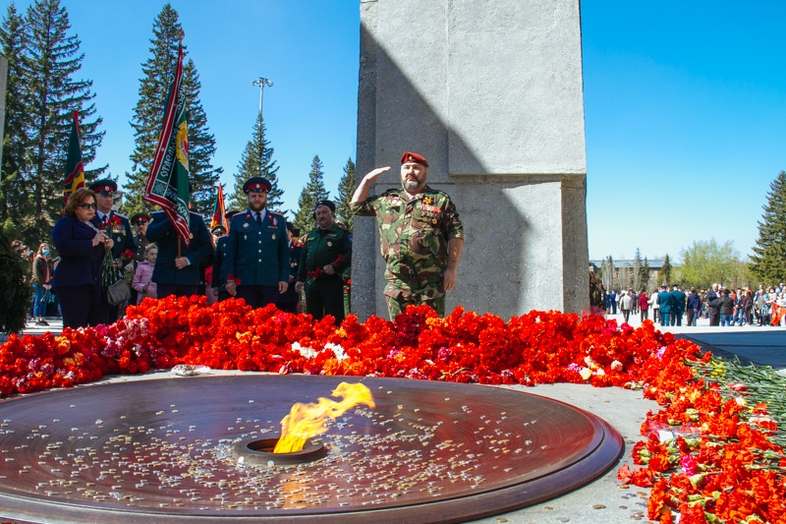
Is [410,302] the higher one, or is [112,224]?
[112,224]

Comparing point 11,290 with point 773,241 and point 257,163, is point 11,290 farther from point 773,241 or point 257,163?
point 773,241

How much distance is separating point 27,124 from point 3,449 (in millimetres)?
37511

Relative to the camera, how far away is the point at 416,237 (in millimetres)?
4469

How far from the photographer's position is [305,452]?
1896 mm

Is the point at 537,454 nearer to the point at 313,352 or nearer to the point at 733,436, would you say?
the point at 733,436

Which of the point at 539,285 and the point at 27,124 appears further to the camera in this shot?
the point at 27,124

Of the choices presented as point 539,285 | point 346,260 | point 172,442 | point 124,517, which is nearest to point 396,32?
point 346,260

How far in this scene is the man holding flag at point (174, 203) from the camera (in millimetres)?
6066

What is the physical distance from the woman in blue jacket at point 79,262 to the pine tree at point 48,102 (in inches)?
1220

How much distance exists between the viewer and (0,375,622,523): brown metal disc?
4.75 feet

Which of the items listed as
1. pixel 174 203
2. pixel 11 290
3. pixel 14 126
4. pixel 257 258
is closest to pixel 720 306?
pixel 257 258

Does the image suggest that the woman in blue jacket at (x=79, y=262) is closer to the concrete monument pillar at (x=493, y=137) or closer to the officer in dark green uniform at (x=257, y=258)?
the officer in dark green uniform at (x=257, y=258)

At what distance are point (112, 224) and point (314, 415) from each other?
624cm

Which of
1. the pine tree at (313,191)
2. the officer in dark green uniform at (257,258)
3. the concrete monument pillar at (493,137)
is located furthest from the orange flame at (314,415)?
the pine tree at (313,191)
